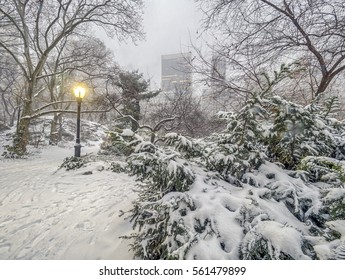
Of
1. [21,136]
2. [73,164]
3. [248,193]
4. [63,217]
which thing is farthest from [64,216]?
[21,136]

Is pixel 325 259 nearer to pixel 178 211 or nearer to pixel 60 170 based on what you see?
pixel 178 211

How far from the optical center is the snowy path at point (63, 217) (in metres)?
2.37

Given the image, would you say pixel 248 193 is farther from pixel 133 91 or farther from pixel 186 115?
pixel 133 91

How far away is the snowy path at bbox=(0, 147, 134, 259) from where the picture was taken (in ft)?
7.78

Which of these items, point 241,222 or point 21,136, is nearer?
point 241,222

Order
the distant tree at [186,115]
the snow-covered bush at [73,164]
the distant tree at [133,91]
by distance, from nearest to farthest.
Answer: the snow-covered bush at [73,164]
the distant tree at [186,115]
the distant tree at [133,91]

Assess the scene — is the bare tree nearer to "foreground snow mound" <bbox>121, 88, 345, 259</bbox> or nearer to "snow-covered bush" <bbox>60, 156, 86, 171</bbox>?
"snow-covered bush" <bbox>60, 156, 86, 171</bbox>

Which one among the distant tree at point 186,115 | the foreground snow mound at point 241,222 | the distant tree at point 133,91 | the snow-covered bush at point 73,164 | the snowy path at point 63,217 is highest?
the distant tree at point 133,91

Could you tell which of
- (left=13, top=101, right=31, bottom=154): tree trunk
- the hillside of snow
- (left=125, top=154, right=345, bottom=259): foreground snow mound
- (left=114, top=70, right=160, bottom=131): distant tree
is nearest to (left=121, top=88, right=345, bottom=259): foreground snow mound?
(left=125, top=154, right=345, bottom=259): foreground snow mound

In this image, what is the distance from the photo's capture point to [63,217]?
10.6 ft

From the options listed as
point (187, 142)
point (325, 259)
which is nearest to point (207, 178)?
point (187, 142)

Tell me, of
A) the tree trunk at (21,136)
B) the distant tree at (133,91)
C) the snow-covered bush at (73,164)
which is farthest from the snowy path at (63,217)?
the distant tree at (133,91)

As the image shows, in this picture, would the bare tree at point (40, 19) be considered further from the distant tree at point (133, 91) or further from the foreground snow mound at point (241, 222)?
the foreground snow mound at point (241, 222)
